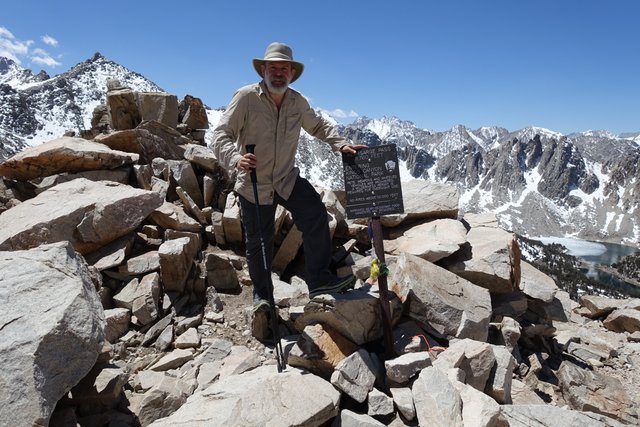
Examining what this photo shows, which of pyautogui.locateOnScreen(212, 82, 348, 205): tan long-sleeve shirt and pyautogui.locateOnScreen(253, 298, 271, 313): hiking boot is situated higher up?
pyautogui.locateOnScreen(212, 82, 348, 205): tan long-sleeve shirt

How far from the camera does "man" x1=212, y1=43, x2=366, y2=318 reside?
22.6ft

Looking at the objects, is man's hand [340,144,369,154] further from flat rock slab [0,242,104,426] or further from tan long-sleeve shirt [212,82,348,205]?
flat rock slab [0,242,104,426]

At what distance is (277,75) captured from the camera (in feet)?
22.6

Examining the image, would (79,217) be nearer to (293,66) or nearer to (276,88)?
(276,88)

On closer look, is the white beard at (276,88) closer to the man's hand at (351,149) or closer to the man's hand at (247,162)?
the man's hand at (247,162)

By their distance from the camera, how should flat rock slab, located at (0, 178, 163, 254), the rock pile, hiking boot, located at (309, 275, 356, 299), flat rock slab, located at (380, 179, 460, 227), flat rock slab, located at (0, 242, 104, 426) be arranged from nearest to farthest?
1. flat rock slab, located at (0, 242, 104, 426)
2. the rock pile
3. hiking boot, located at (309, 275, 356, 299)
4. flat rock slab, located at (0, 178, 163, 254)
5. flat rock slab, located at (380, 179, 460, 227)

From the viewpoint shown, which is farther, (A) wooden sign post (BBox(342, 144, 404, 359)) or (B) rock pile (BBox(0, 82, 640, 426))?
(A) wooden sign post (BBox(342, 144, 404, 359))

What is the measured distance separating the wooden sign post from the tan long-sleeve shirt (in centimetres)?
59

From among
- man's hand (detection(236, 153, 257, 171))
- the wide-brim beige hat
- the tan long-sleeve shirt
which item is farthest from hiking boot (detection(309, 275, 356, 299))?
the wide-brim beige hat

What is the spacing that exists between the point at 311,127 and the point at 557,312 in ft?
32.6

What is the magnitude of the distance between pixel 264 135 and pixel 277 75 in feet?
3.57

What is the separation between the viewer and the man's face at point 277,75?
6870 millimetres

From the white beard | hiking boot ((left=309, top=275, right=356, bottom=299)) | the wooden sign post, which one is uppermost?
the white beard

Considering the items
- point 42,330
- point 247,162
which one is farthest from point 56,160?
point 247,162
